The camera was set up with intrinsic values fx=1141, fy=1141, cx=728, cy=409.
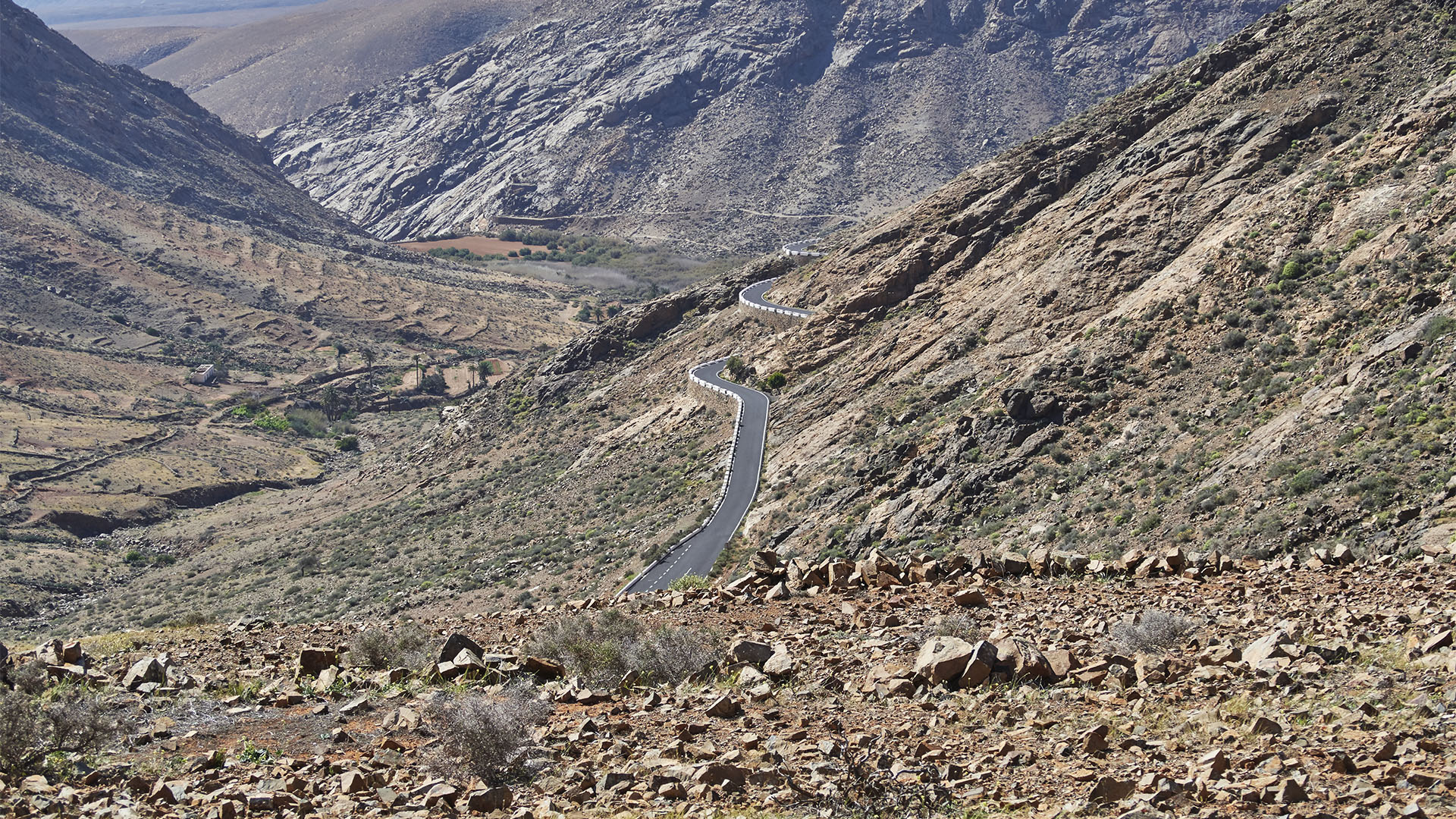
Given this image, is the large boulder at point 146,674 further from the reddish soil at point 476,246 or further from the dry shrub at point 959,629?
the reddish soil at point 476,246

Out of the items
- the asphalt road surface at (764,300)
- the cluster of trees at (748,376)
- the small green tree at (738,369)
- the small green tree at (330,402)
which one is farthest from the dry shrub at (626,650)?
the small green tree at (330,402)

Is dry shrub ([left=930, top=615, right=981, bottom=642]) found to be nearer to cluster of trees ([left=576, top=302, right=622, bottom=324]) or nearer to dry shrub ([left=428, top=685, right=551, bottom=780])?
dry shrub ([left=428, top=685, right=551, bottom=780])

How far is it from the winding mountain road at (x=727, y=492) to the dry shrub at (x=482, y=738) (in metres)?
16.5

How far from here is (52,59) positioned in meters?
156

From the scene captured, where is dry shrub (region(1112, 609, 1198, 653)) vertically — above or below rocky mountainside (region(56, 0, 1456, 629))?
above

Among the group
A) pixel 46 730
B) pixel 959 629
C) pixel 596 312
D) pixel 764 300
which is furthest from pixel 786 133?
pixel 46 730

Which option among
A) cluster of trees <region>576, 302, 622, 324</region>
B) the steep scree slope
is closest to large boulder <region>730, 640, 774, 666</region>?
the steep scree slope

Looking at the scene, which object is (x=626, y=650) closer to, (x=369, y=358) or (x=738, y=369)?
(x=738, y=369)

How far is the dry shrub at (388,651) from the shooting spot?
505 inches

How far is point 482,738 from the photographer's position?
28.3 feet

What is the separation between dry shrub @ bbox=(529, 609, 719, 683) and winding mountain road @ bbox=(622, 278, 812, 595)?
41.3 feet

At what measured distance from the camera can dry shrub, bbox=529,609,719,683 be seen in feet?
37.2

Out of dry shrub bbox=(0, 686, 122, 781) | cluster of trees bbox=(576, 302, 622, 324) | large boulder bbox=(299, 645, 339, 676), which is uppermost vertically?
dry shrub bbox=(0, 686, 122, 781)

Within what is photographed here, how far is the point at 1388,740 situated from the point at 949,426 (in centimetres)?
2352
